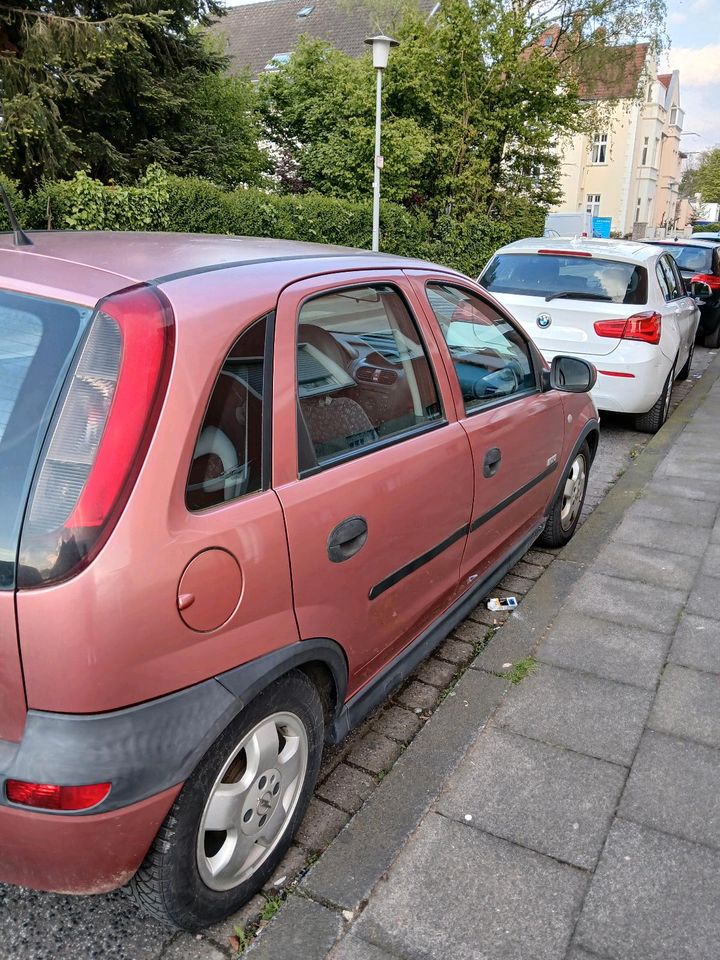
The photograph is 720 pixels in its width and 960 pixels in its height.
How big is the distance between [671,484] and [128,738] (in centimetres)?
536

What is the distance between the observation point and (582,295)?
23.2ft

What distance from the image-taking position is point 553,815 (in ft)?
8.34

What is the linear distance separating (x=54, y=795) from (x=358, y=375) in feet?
5.19

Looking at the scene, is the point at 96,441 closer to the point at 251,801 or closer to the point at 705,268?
the point at 251,801

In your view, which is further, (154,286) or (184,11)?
(184,11)

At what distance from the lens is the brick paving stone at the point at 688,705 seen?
3.02 m

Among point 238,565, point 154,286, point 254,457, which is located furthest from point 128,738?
point 154,286

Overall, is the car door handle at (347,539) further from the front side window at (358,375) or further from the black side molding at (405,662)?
the black side molding at (405,662)

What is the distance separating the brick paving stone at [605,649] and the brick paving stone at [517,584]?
0.38m

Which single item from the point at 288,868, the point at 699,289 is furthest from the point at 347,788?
the point at 699,289

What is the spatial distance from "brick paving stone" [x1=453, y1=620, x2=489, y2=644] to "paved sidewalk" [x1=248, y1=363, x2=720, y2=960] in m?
0.11

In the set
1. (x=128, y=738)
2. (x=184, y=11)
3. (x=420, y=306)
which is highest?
(x=184, y=11)

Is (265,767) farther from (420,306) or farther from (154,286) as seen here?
(420,306)

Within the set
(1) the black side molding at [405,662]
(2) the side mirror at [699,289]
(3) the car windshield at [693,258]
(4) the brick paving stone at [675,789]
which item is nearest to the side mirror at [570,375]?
(1) the black side molding at [405,662]
